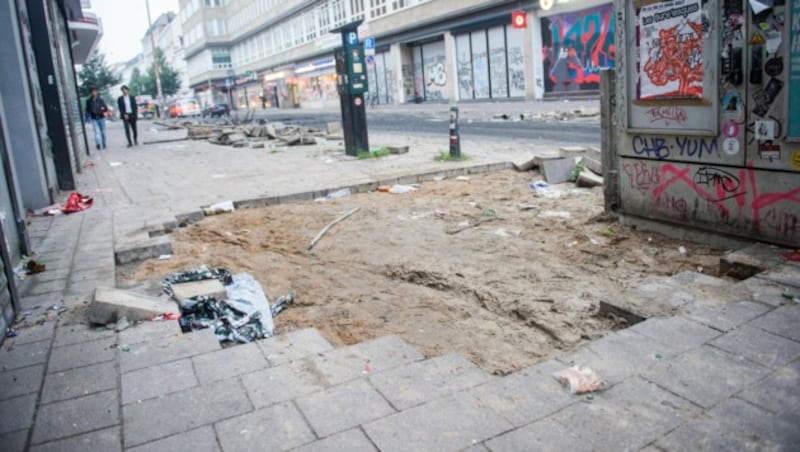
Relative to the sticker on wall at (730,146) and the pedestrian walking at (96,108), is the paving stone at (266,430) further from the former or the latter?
the pedestrian walking at (96,108)

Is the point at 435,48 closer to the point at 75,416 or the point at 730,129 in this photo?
the point at 730,129

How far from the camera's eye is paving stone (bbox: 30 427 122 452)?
269 centimetres

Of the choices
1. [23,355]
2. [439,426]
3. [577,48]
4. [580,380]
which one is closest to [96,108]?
[23,355]

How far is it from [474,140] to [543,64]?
17.5 m

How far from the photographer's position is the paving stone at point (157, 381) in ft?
10.4

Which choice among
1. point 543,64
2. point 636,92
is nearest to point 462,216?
point 636,92

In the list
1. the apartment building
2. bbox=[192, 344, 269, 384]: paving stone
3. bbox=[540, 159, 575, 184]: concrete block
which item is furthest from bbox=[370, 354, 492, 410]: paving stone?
the apartment building

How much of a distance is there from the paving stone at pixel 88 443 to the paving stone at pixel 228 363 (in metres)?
0.57

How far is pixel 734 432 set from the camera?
Result: 2484 mm

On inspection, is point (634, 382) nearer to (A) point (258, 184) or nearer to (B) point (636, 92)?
(B) point (636, 92)

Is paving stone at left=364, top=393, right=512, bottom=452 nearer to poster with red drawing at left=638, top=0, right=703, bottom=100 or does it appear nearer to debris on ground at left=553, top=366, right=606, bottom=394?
debris on ground at left=553, top=366, right=606, bottom=394

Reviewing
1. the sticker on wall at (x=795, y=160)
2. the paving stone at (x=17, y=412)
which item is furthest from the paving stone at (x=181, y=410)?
the sticker on wall at (x=795, y=160)

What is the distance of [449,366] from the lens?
3.28m

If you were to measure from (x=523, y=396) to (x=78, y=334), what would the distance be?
2.99m
